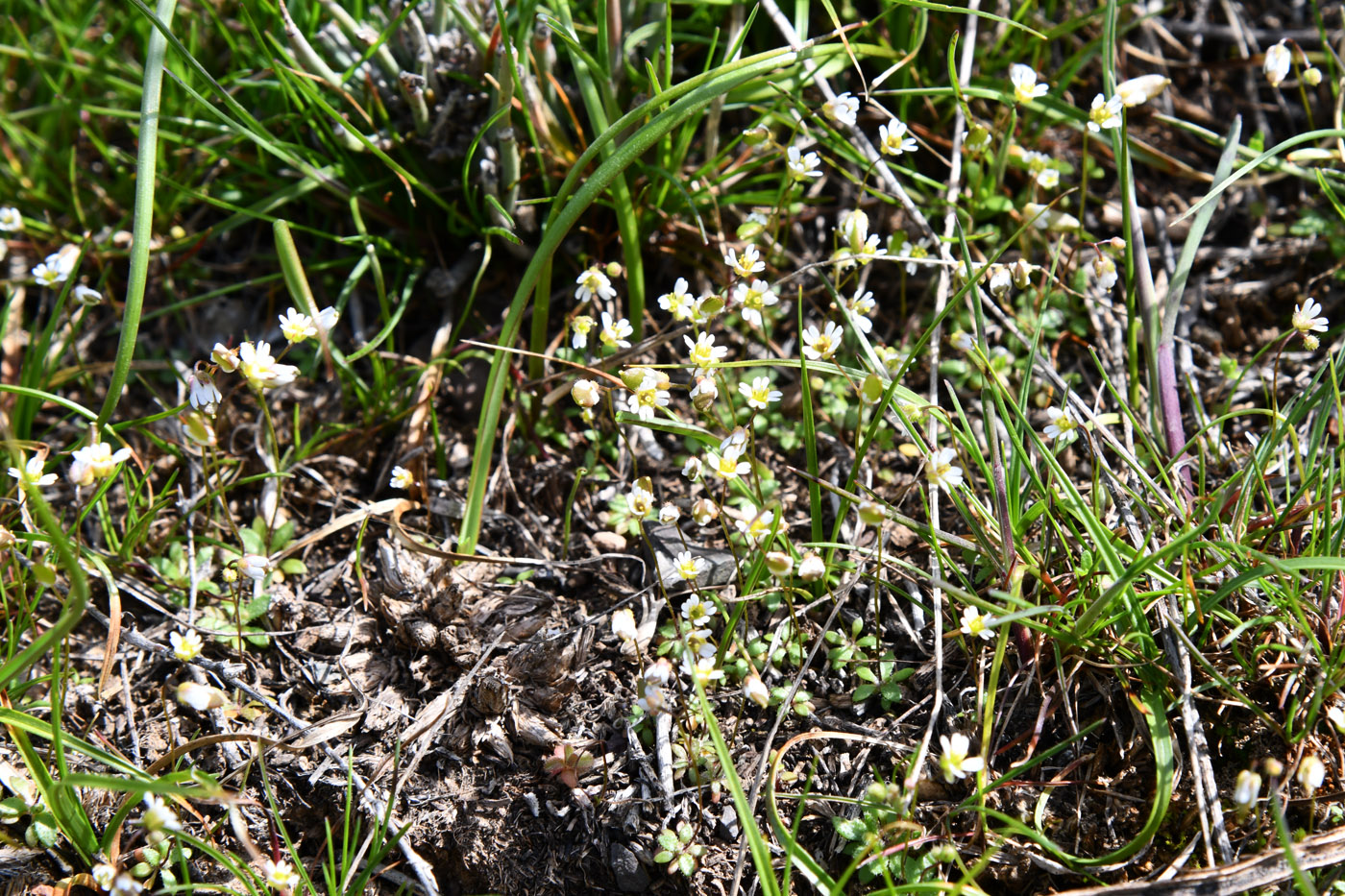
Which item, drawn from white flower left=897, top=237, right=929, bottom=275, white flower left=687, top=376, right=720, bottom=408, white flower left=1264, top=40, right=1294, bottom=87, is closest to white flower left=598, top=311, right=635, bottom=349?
white flower left=687, top=376, right=720, bottom=408

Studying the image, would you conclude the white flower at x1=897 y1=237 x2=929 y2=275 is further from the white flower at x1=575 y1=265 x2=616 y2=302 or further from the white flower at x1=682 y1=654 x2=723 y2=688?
the white flower at x1=682 y1=654 x2=723 y2=688

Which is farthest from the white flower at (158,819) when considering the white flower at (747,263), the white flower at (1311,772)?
the white flower at (1311,772)

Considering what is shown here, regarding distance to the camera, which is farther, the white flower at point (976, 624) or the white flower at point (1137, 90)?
the white flower at point (1137, 90)

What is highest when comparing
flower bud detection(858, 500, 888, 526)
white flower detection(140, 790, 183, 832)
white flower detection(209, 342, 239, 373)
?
white flower detection(209, 342, 239, 373)

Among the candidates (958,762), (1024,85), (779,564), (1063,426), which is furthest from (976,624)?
(1024,85)

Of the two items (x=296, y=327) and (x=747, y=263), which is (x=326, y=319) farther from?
(x=747, y=263)

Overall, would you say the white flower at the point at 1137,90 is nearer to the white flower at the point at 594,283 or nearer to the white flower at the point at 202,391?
the white flower at the point at 594,283

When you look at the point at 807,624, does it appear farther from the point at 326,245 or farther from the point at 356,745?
the point at 326,245

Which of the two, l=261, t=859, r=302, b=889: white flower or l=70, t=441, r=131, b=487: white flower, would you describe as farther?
l=70, t=441, r=131, b=487: white flower
